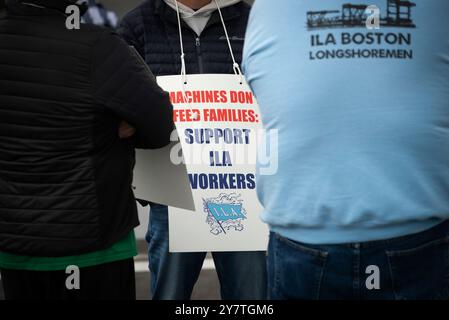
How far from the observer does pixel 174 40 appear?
107 inches

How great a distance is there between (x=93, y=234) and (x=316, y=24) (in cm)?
98

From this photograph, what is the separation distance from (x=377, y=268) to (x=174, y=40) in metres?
1.51

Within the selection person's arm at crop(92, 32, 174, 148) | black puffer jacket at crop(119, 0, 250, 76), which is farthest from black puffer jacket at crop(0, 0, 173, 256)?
black puffer jacket at crop(119, 0, 250, 76)

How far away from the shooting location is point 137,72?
6.77 feet

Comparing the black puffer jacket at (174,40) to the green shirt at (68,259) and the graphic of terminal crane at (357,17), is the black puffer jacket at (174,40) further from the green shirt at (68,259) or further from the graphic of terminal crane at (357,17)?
the graphic of terminal crane at (357,17)

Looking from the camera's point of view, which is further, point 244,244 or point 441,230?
point 244,244

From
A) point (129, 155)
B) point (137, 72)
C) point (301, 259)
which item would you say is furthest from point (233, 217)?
point (301, 259)

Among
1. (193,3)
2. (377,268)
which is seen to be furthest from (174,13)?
(377,268)

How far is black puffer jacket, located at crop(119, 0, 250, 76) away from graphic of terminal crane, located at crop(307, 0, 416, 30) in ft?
3.89

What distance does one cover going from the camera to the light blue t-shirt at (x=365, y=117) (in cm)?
146

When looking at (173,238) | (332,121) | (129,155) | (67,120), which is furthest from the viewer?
(173,238)

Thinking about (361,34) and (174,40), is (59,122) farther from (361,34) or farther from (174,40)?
(361,34)
